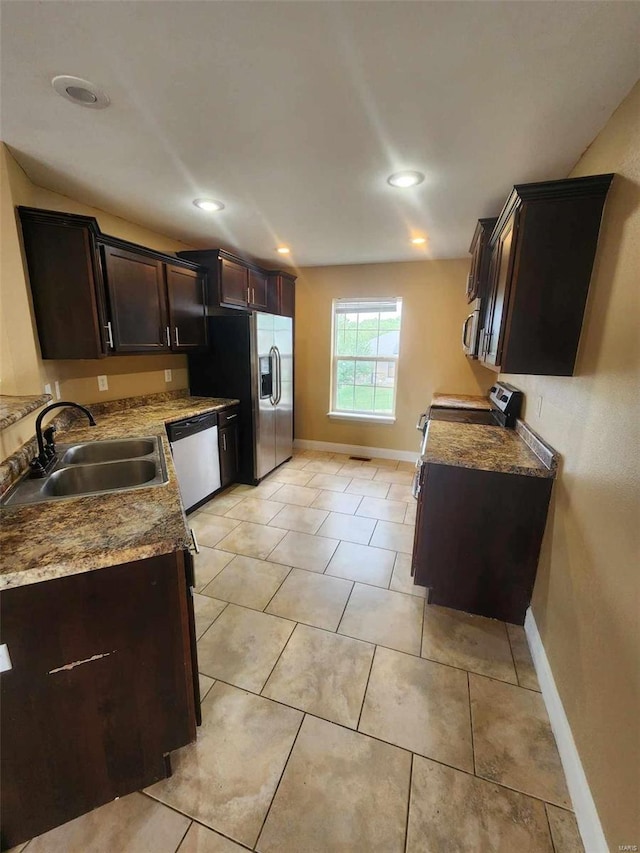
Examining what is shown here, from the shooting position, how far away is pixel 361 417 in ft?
15.4

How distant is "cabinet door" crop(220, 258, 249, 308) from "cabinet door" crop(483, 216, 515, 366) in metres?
2.38

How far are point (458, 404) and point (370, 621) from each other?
2209 millimetres

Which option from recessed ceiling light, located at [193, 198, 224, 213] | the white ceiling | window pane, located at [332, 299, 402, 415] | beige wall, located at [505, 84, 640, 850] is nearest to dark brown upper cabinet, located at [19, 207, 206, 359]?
the white ceiling

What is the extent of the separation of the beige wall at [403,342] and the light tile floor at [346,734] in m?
2.42

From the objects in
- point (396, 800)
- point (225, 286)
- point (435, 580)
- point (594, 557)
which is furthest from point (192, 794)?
point (225, 286)

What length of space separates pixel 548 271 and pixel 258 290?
3.09 m

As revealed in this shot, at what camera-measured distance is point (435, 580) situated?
2.07 m

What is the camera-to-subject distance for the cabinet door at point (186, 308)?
10.0 ft

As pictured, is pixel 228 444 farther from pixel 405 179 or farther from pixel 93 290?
pixel 405 179

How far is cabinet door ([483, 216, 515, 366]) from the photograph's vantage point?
1.74m

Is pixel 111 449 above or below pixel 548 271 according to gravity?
below

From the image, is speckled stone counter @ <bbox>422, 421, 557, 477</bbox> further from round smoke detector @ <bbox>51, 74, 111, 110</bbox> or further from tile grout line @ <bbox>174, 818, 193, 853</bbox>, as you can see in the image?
round smoke detector @ <bbox>51, 74, 111, 110</bbox>

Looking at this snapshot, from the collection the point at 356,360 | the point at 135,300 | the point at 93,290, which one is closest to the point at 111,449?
the point at 93,290

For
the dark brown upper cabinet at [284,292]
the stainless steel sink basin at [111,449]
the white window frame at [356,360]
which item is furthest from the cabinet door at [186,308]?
the white window frame at [356,360]
